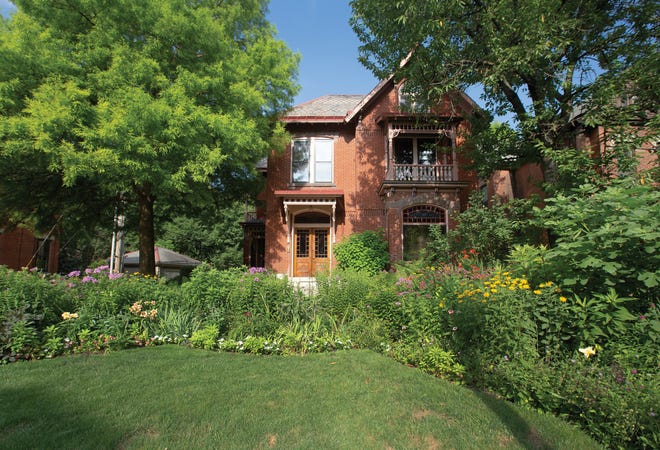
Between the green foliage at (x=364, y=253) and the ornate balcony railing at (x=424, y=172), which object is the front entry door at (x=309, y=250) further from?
the ornate balcony railing at (x=424, y=172)

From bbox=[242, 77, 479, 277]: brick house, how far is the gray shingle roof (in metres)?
0.18

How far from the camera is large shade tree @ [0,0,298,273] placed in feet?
27.0

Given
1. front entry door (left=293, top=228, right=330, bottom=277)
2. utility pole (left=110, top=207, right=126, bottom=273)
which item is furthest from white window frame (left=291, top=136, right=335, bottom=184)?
utility pole (left=110, top=207, right=126, bottom=273)

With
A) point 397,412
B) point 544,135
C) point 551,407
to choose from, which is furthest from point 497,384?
point 544,135

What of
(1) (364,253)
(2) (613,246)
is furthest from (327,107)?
(2) (613,246)

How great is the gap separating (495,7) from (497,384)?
8616 millimetres

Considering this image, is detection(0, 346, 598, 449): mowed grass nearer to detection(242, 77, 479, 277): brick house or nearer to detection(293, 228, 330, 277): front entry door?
detection(242, 77, 479, 277): brick house

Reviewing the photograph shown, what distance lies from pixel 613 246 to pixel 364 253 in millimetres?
10095

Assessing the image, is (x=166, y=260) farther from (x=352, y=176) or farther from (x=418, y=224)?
(x=418, y=224)

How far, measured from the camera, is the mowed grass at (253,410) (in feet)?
9.55

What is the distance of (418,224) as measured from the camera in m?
14.3

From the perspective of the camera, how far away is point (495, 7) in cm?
832

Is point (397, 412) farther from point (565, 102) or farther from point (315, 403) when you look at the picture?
point (565, 102)

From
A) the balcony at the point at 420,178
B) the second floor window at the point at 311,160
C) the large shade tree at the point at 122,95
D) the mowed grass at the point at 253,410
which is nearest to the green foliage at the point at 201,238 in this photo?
the second floor window at the point at 311,160
